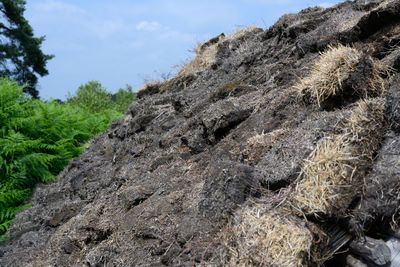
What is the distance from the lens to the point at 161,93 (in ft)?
26.5

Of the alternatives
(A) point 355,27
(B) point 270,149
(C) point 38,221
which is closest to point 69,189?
(C) point 38,221

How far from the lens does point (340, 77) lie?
3.85 m

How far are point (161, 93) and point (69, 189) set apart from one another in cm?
266

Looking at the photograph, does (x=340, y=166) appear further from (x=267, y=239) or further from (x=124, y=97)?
(x=124, y=97)

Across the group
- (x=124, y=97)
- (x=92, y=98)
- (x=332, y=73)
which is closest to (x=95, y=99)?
(x=92, y=98)

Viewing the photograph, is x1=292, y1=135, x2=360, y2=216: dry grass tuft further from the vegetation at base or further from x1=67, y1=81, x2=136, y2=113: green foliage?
x1=67, y1=81, x2=136, y2=113: green foliage

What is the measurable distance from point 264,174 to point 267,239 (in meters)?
0.63

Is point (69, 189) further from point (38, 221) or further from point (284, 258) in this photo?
point (284, 258)

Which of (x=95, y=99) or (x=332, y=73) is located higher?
(x=95, y=99)

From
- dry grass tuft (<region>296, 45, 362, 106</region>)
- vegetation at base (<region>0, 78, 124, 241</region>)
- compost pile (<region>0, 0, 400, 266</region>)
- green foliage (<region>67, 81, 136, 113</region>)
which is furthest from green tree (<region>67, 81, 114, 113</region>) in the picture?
dry grass tuft (<region>296, 45, 362, 106</region>)

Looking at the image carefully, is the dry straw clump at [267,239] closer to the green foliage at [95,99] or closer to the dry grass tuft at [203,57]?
the dry grass tuft at [203,57]

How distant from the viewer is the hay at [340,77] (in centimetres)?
378

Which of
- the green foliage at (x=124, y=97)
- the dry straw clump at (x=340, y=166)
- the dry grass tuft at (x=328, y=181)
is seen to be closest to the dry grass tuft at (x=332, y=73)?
the dry straw clump at (x=340, y=166)

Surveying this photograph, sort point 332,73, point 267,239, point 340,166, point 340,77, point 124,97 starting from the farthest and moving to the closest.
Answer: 1. point 124,97
2. point 332,73
3. point 340,77
4. point 340,166
5. point 267,239
